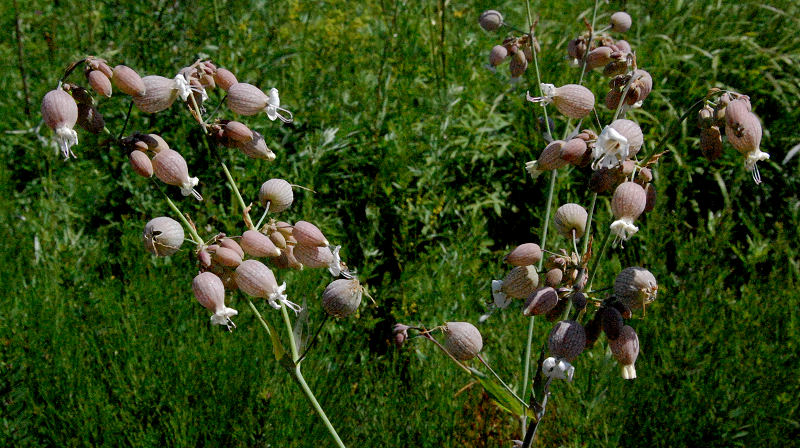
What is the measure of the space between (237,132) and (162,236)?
0.73ft

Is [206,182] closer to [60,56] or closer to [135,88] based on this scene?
[60,56]

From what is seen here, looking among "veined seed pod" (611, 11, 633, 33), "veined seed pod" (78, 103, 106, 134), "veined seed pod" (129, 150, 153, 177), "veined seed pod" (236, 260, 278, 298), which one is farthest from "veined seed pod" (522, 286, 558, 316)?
"veined seed pod" (611, 11, 633, 33)

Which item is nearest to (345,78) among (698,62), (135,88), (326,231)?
(326,231)

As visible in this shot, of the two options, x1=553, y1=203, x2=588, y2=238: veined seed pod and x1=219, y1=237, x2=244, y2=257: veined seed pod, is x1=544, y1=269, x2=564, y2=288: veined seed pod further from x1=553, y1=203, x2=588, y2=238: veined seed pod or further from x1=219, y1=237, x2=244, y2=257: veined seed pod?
x1=219, y1=237, x2=244, y2=257: veined seed pod

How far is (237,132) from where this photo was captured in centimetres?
119

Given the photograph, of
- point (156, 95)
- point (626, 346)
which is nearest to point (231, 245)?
point (156, 95)

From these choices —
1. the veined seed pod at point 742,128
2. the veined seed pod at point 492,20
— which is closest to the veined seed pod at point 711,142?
the veined seed pod at point 742,128

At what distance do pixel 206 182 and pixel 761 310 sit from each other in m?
2.25

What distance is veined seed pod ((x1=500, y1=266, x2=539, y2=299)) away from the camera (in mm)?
1165

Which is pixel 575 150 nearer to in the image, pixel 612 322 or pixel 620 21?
pixel 612 322

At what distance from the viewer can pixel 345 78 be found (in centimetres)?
344

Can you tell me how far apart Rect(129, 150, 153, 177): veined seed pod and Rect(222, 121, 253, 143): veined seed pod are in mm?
145

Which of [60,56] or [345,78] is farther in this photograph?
[60,56]

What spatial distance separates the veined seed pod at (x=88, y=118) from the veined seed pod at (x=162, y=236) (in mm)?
194
